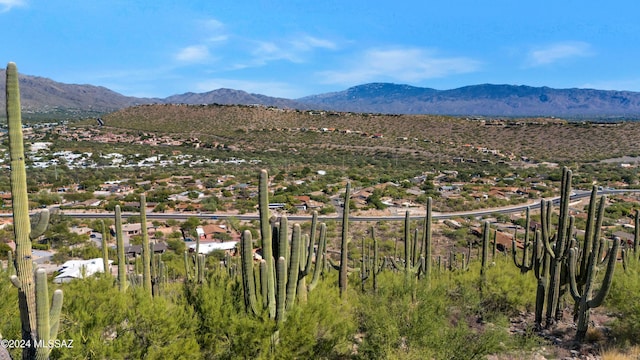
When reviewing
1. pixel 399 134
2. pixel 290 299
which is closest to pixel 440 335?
pixel 290 299

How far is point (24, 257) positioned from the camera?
22.0ft

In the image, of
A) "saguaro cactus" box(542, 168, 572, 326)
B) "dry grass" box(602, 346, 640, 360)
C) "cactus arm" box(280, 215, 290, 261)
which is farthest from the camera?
"saguaro cactus" box(542, 168, 572, 326)

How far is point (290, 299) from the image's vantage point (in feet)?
32.9

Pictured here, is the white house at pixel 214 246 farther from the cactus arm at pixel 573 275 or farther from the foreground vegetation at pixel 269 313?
the cactus arm at pixel 573 275

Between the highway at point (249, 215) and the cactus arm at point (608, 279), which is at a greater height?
the cactus arm at point (608, 279)

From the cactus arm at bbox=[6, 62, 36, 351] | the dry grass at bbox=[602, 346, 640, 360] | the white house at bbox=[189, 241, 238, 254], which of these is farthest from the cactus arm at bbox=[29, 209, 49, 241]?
the white house at bbox=[189, 241, 238, 254]

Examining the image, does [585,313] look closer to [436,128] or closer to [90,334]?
[90,334]

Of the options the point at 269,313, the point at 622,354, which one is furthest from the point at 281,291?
the point at 622,354

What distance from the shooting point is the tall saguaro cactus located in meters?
6.61

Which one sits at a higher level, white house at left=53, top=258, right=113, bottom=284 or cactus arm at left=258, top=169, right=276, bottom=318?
cactus arm at left=258, top=169, right=276, bottom=318

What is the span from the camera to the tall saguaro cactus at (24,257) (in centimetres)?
661

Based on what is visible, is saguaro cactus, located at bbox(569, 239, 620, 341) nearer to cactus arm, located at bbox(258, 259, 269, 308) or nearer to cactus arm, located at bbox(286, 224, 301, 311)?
cactus arm, located at bbox(286, 224, 301, 311)

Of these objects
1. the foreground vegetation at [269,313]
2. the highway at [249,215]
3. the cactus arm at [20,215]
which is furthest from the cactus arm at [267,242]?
the highway at [249,215]

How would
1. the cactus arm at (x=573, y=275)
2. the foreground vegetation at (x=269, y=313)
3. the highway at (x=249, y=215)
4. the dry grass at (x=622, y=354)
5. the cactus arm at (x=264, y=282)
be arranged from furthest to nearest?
the highway at (x=249, y=215)
the cactus arm at (x=573, y=275)
the dry grass at (x=622, y=354)
the cactus arm at (x=264, y=282)
the foreground vegetation at (x=269, y=313)
